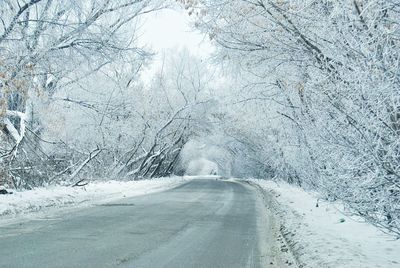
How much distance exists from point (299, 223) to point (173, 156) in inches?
1880

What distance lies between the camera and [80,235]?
31.0ft

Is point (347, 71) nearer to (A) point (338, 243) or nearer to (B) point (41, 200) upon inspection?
(A) point (338, 243)

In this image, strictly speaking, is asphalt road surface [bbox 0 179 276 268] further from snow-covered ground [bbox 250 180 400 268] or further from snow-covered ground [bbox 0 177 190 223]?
snow-covered ground [bbox 0 177 190 223]

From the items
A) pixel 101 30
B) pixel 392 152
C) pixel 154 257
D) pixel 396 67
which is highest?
pixel 101 30

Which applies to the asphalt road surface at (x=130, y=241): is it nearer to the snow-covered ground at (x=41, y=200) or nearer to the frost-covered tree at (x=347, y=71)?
the snow-covered ground at (x=41, y=200)

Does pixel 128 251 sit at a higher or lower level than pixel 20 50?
lower

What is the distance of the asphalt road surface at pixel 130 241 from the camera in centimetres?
728

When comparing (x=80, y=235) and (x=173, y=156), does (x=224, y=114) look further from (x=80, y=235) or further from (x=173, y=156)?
(x=80, y=235)

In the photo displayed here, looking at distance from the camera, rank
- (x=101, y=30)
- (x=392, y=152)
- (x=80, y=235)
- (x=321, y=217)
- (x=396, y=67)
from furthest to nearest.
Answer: (x=101, y=30) → (x=321, y=217) → (x=80, y=235) → (x=392, y=152) → (x=396, y=67)

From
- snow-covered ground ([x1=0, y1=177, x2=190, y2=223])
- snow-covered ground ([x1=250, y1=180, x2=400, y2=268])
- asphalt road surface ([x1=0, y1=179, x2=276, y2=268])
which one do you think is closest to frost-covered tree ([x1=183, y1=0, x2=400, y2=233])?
snow-covered ground ([x1=250, y1=180, x2=400, y2=268])

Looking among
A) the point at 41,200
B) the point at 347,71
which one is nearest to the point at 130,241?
the point at 347,71

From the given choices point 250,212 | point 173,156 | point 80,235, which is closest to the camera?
point 80,235

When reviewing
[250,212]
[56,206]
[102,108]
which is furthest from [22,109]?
[250,212]

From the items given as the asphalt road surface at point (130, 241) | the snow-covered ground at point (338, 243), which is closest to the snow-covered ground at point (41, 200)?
the asphalt road surface at point (130, 241)
